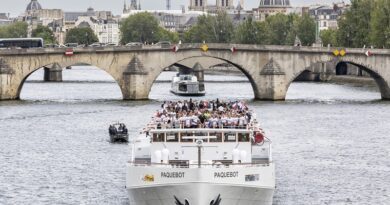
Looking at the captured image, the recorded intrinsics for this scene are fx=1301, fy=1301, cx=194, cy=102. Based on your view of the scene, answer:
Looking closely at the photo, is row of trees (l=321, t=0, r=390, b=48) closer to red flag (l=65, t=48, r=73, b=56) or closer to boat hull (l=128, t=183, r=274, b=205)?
red flag (l=65, t=48, r=73, b=56)

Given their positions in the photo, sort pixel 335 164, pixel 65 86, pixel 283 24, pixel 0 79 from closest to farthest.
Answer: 1. pixel 335 164
2. pixel 0 79
3. pixel 65 86
4. pixel 283 24

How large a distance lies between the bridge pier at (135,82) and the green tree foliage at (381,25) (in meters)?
43.5

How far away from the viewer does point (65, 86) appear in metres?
144

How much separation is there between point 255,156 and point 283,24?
146 metres

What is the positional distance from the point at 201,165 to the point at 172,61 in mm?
64791

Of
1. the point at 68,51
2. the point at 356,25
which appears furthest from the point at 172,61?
the point at 356,25

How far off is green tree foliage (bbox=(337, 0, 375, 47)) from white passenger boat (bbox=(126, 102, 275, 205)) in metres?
105

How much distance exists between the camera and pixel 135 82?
10788cm

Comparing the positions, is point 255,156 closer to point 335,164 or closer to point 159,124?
point 159,124

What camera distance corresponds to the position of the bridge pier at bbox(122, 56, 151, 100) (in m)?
108

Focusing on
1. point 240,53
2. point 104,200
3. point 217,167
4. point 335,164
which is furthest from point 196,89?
point 217,167

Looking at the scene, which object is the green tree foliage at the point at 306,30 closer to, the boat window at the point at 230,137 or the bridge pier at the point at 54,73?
the bridge pier at the point at 54,73

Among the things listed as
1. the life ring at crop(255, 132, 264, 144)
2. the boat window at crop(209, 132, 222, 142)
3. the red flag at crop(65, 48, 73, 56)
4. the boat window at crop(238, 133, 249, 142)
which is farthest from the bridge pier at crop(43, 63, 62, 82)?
the boat window at crop(209, 132, 222, 142)

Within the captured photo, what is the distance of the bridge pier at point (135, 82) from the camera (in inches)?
4240
